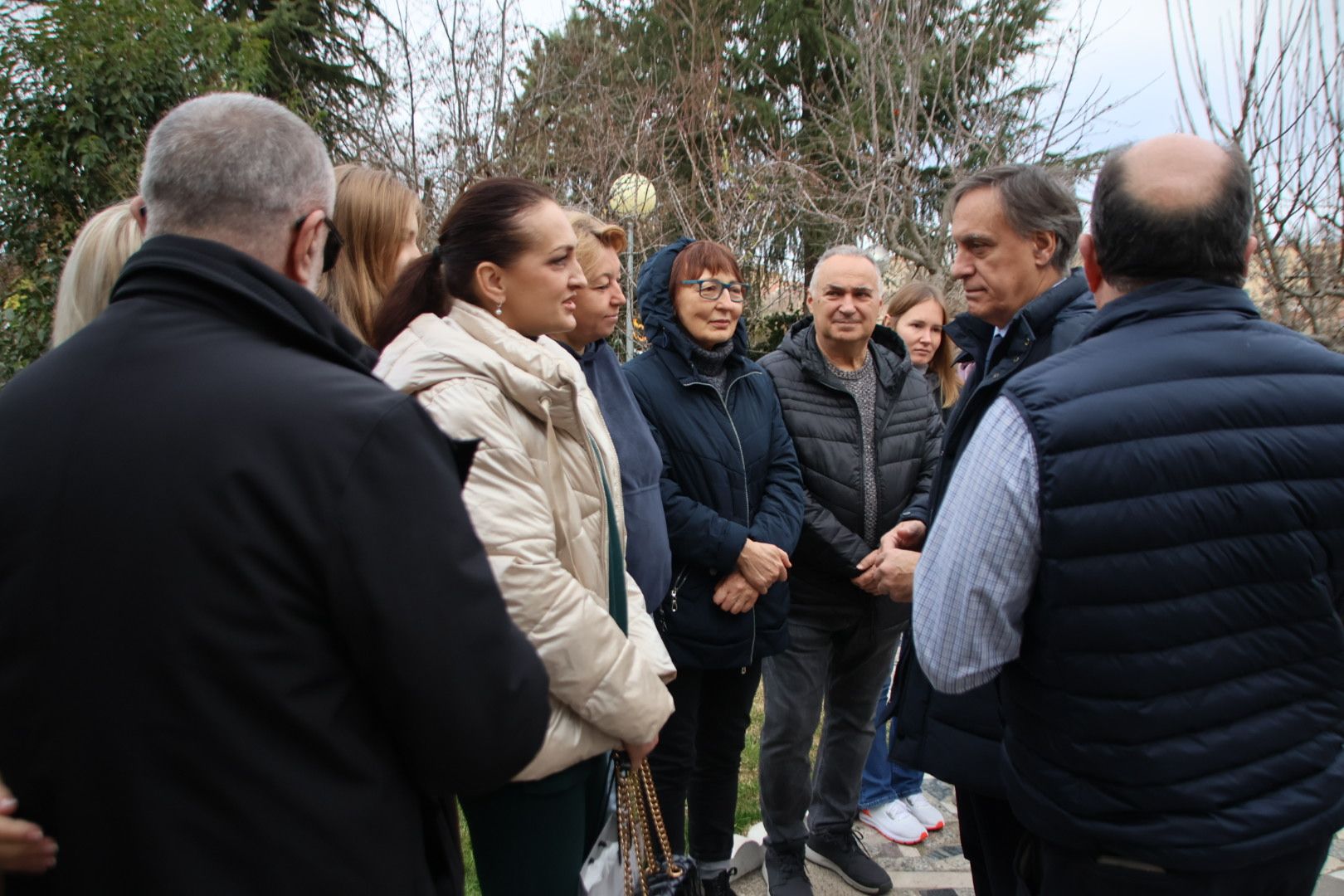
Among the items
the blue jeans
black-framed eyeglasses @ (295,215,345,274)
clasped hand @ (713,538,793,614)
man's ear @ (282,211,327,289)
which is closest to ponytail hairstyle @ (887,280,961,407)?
the blue jeans

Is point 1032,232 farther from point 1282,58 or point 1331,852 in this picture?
point 1282,58

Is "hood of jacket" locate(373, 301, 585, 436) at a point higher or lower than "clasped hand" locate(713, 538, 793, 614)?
higher

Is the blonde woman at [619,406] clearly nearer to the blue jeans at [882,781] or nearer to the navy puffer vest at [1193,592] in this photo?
the navy puffer vest at [1193,592]

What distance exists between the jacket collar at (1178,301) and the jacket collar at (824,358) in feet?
5.52

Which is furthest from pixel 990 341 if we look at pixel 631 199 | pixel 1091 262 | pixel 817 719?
pixel 631 199

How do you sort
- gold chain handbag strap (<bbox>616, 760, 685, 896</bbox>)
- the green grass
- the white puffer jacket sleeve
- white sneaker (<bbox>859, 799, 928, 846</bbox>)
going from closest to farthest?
the white puffer jacket sleeve
gold chain handbag strap (<bbox>616, 760, 685, 896</bbox>)
the green grass
white sneaker (<bbox>859, 799, 928, 846</bbox>)

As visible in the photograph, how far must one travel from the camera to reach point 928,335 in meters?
4.39

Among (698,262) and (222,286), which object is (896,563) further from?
(222,286)

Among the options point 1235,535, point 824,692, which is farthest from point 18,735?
point 824,692

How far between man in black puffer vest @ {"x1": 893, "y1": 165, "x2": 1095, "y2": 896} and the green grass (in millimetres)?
1222

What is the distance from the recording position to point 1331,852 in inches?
141

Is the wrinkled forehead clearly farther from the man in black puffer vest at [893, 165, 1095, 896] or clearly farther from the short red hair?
the man in black puffer vest at [893, 165, 1095, 896]

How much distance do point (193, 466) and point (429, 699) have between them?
41 cm

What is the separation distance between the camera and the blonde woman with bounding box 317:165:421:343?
8.04 ft
